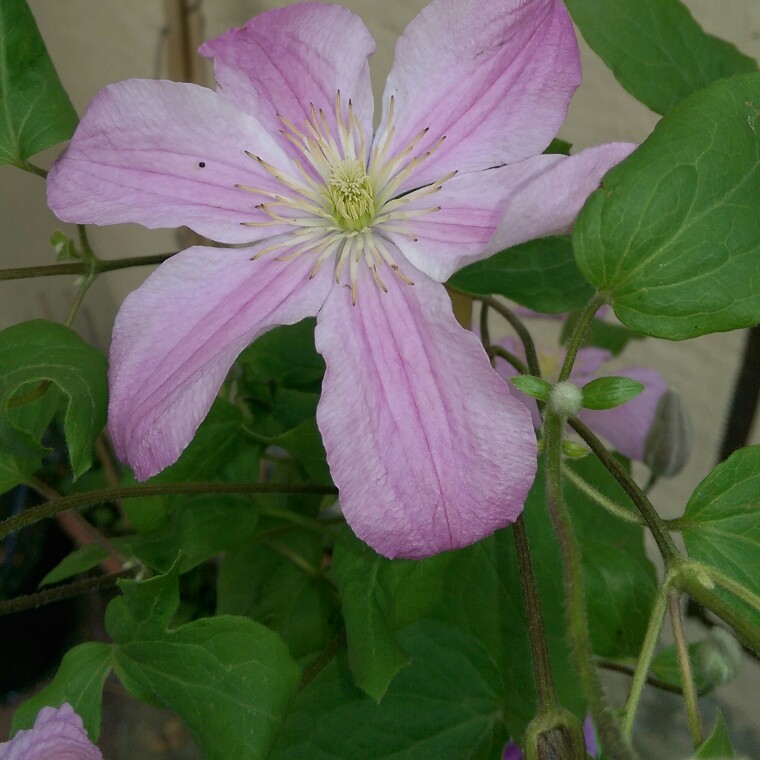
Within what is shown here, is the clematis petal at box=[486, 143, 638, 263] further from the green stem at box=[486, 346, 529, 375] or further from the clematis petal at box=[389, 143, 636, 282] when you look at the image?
the green stem at box=[486, 346, 529, 375]

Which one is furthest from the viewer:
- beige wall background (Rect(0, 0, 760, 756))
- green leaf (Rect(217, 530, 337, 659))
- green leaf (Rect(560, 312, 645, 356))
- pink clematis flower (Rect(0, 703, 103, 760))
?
beige wall background (Rect(0, 0, 760, 756))

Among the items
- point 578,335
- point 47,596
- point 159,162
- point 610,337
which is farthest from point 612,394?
point 610,337

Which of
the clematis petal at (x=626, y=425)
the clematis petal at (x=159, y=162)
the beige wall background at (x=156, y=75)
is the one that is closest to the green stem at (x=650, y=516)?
the clematis petal at (x=159, y=162)

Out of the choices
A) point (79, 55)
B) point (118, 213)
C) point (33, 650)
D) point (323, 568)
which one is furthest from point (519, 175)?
point (79, 55)

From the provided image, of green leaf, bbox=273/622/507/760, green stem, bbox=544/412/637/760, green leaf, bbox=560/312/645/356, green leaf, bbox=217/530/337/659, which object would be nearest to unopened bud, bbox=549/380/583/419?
green stem, bbox=544/412/637/760

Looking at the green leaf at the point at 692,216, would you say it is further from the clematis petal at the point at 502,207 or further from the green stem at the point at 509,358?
the green stem at the point at 509,358

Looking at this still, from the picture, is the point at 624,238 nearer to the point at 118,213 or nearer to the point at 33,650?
the point at 118,213
